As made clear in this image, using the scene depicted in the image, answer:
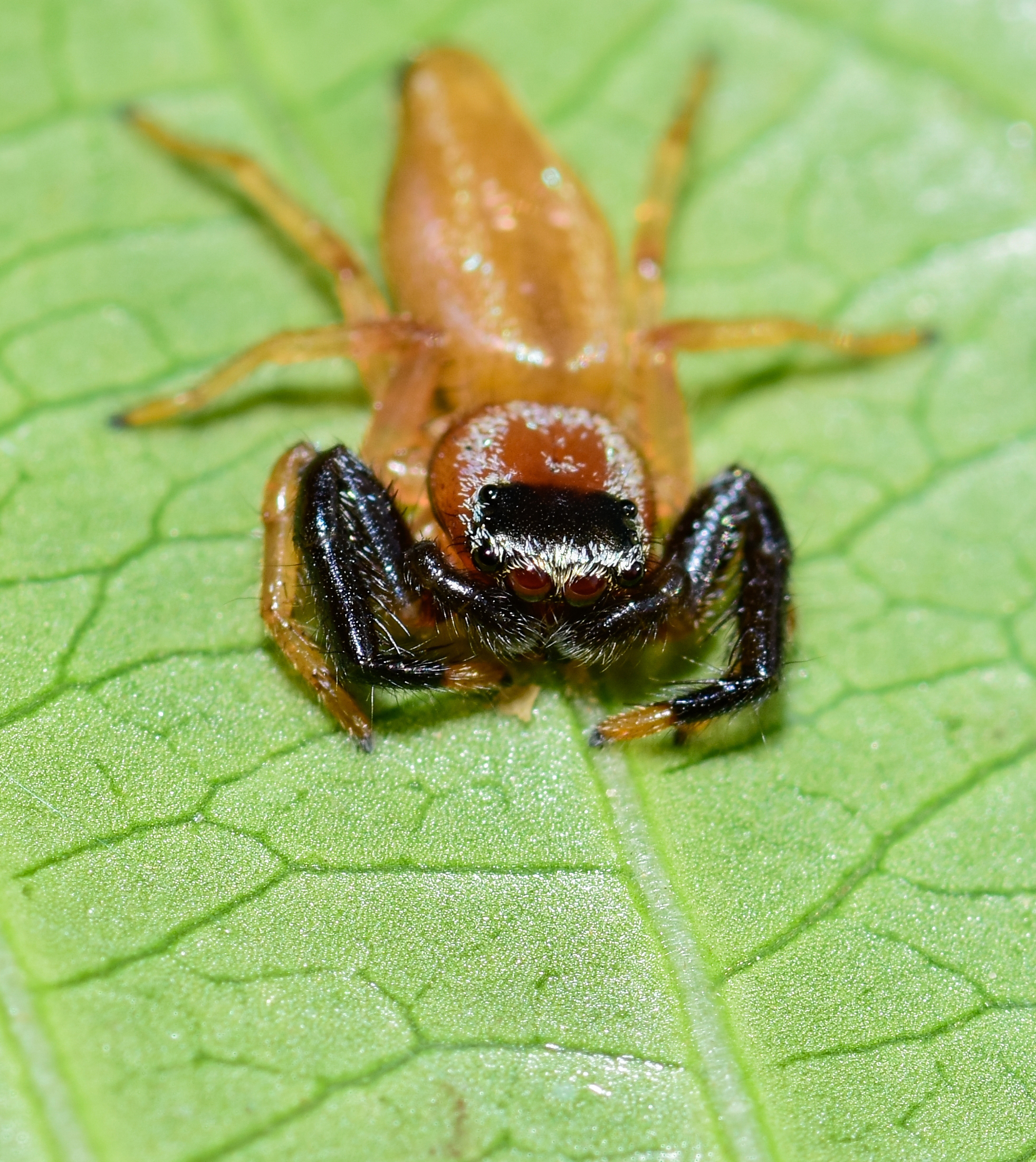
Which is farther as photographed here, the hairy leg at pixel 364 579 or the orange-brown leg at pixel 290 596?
the orange-brown leg at pixel 290 596

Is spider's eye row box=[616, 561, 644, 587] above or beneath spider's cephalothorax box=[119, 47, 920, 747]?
beneath

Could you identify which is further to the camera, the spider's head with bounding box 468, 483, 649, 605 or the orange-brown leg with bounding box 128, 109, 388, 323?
the orange-brown leg with bounding box 128, 109, 388, 323

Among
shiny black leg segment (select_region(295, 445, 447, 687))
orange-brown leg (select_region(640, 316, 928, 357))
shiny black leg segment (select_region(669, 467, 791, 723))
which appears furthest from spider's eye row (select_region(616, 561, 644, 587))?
orange-brown leg (select_region(640, 316, 928, 357))

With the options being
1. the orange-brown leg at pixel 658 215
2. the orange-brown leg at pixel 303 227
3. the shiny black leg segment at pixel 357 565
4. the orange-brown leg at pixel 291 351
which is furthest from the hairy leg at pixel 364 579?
the orange-brown leg at pixel 658 215

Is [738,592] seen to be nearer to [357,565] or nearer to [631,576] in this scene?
[631,576]

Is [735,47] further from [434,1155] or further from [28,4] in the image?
[434,1155]

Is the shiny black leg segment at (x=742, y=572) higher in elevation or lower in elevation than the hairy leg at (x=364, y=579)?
lower

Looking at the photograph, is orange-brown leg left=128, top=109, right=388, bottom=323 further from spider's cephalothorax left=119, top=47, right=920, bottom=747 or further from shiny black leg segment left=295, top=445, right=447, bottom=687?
shiny black leg segment left=295, top=445, right=447, bottom=687

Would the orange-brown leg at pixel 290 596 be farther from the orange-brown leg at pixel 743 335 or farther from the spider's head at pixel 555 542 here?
the orange-brown leg at pixel 743 335
